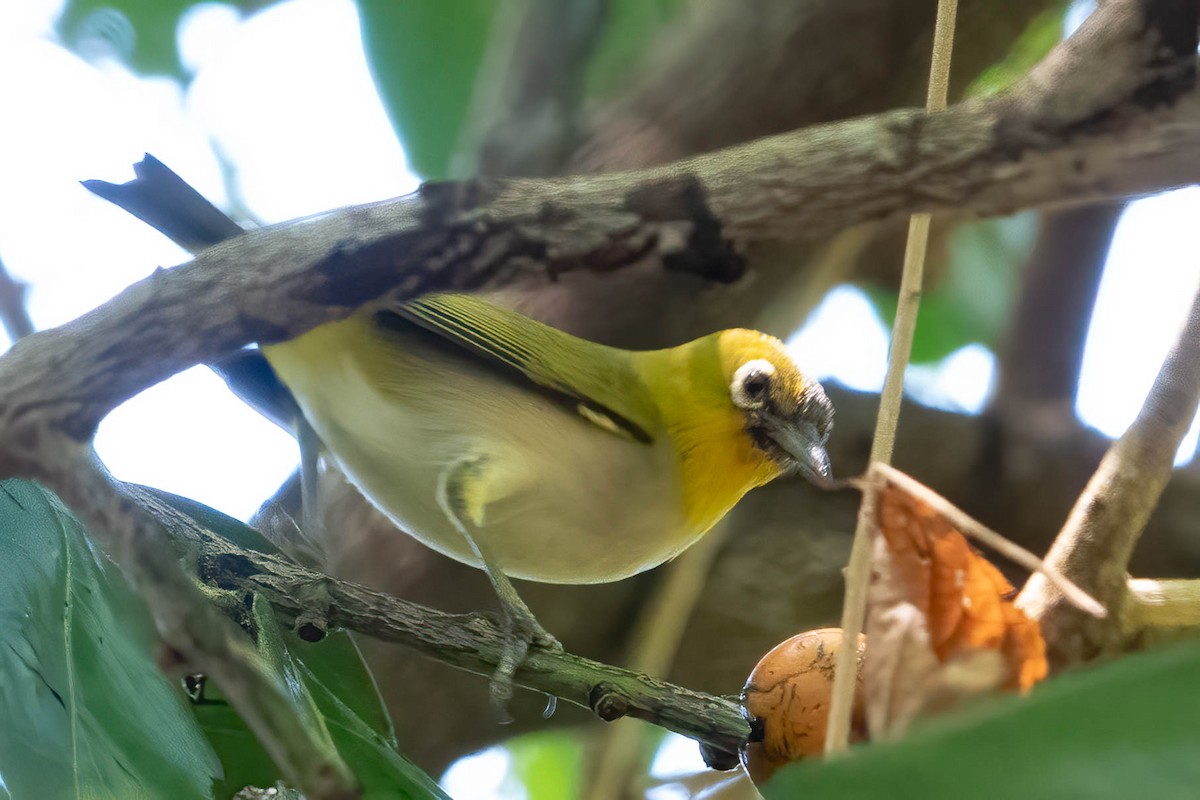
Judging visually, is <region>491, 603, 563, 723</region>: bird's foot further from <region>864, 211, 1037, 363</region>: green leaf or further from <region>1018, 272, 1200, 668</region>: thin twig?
<region>864, 211, 1037, 363</region>: green leaf

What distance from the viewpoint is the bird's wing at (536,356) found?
6.64ft

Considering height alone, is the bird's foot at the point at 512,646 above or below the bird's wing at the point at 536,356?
below

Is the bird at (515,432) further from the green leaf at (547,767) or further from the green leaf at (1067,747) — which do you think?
the green leaf at (547,767)

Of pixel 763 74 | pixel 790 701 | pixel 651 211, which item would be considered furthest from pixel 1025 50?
pixel 651 211

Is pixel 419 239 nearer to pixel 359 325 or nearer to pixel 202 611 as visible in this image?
pixel 202 611

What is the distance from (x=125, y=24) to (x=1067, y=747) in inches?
130

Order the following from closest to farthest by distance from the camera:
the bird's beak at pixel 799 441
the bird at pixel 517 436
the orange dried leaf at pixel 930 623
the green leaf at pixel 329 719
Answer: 1. the orange dried leaf at pixel 930 623
2. the green leaf at pixel 329 719
3. the bird at pixel 517 436
4. the bird's beak at pixel 799 441

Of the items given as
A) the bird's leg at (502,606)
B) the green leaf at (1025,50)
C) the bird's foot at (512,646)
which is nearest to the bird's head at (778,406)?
the bird's leg at (502,606)

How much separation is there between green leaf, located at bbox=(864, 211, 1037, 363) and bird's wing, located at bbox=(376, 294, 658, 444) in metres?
1.66

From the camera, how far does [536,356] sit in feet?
6.91

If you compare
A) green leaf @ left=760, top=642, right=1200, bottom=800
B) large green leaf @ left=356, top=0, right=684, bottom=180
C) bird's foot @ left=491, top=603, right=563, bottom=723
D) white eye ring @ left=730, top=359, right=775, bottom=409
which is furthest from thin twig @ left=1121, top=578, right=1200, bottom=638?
large green leaf @ left=356, top=0, right=684, bottom=180

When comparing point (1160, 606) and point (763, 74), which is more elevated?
point (763, 74)

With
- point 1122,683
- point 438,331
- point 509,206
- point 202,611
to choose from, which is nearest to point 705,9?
point 438,331

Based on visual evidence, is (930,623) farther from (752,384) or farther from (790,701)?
(752,384)
